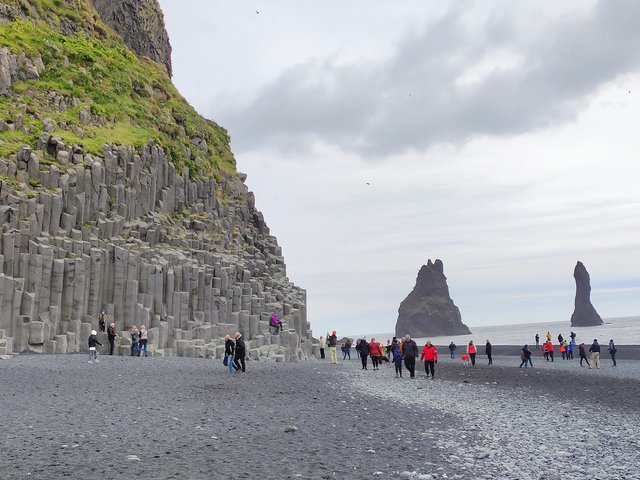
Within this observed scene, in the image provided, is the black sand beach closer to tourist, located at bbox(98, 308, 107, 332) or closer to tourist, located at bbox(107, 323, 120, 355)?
tourist, located at bbox(107, 323, 120, 355)

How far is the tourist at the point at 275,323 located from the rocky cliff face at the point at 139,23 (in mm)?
44672

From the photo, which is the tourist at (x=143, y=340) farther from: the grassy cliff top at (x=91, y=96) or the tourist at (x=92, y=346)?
the grassy cliff top at (x=91, y=96)

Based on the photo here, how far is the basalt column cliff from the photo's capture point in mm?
34688

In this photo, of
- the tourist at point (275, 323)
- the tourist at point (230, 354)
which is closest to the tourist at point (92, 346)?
the tourist at point (230, 354)

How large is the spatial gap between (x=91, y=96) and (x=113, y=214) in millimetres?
13670

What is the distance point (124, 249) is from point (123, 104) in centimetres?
1888

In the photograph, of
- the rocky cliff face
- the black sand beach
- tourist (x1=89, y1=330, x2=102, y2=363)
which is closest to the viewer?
the black sand beach

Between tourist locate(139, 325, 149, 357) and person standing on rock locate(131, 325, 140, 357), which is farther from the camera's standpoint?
person standing on rock locate(131, 325, 140, 357)

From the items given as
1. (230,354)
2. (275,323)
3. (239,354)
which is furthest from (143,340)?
(275,323)

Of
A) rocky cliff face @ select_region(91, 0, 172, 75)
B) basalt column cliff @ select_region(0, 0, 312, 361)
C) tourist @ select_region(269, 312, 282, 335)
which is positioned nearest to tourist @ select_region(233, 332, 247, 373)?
basalt column cliff @ select_region(0, 0, 312, 361)

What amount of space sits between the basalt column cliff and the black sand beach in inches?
348

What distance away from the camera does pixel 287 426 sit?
47.4 feet

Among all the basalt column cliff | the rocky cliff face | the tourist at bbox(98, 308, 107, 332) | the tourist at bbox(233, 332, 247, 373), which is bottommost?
the tourist at bbox(233, 332, 247, 373)

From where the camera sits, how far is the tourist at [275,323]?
48594mm
